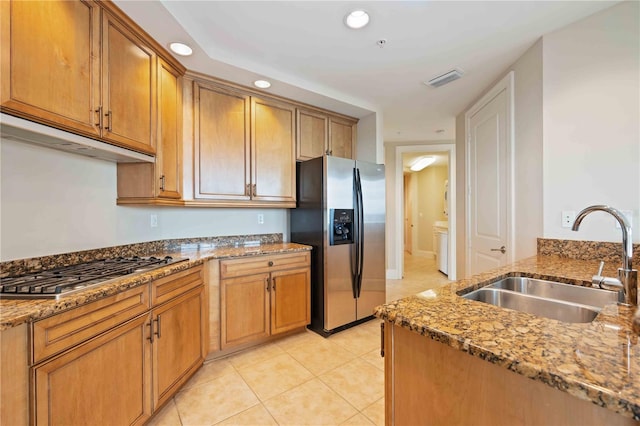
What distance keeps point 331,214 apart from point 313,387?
1415 mm

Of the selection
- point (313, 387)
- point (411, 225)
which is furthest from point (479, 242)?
point (411, 225)

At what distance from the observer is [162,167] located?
A: 2.03m

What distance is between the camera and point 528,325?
76 cm

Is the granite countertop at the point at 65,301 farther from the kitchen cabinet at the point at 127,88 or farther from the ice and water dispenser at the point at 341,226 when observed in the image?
the ice and water dispenser at the point at 341,226

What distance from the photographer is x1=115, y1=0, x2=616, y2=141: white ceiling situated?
66.2 inches

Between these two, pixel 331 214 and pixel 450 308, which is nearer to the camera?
pixel 450 308

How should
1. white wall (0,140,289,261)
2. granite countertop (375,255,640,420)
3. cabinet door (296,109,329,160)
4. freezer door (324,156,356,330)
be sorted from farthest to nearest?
cabinet door (296,109,329,160)
freezer door (324,156,356,330)
white wall (0,140,289,261)
granite countertop (375,255,640,420)

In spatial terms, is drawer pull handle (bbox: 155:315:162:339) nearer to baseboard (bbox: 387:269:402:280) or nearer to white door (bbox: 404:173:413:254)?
baseboard (bbox: 387:269:402:280)

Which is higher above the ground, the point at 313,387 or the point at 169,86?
the point at 169,86

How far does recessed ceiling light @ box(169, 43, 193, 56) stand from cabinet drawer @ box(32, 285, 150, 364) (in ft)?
5.48

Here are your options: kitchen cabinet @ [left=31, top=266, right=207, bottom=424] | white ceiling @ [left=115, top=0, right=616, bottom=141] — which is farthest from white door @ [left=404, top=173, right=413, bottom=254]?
kitchen cabinet @ [left=31, top=266, right=207, bottom=424]

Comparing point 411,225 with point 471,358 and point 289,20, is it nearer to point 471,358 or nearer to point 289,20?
point 289,20

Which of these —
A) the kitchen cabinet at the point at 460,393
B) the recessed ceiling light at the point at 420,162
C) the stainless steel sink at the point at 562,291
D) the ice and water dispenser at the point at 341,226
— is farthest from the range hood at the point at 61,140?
the recessed ceiling light at the point at 420,162

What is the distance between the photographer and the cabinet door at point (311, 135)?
294cm
